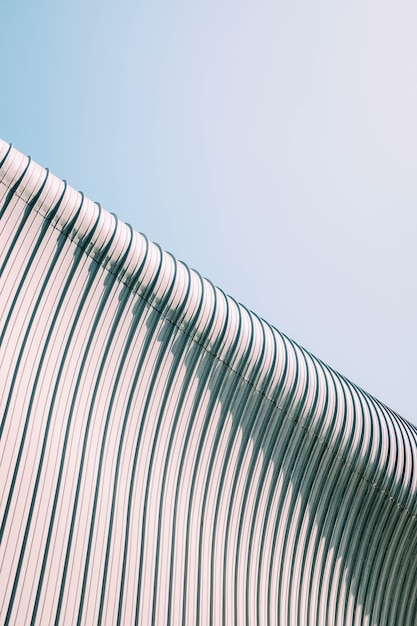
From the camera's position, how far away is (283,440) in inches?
428

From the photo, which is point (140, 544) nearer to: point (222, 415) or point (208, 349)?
point (222, 415)

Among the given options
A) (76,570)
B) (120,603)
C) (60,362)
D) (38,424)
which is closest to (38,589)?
(76,570)

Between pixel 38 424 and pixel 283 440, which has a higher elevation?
pixel 283 440

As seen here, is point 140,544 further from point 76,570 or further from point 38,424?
point 38,424

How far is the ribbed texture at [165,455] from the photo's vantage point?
8.31 m

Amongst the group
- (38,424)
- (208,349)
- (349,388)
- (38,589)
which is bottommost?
(38,589)

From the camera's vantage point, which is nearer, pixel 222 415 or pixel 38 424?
pixel 38 424

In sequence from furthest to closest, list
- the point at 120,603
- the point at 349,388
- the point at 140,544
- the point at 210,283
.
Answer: the point at 349,388
the point at 210,283
the point at 140,544
the point at 120,603

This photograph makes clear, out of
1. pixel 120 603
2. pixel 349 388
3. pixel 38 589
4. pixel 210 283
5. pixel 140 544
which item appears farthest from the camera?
pixel 349 388

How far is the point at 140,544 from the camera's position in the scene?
8914 millimetres

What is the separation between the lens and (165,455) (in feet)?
31.9

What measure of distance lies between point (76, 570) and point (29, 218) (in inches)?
193

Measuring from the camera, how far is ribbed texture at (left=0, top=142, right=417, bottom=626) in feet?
27.3

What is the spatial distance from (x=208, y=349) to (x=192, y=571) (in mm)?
3402
